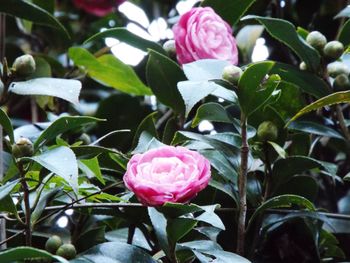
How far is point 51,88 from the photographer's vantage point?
3.10 ft

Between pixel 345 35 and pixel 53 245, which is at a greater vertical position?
pixel 345 35

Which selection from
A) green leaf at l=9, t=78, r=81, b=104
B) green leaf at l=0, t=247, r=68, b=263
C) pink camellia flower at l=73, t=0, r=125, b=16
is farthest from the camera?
pink camellia flower at l=73, t=0, r=125, b=16

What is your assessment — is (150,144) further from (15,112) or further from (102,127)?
(15,112)

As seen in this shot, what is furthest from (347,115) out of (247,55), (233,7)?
(233,7)

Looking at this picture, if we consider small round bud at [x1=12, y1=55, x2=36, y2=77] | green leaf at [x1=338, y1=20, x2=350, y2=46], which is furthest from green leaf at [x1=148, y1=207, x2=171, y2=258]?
green leaf at [x1=338, y1=20, x2=350, y2=46]

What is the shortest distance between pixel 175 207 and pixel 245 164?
126mm

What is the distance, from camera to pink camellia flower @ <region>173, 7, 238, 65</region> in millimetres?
1059

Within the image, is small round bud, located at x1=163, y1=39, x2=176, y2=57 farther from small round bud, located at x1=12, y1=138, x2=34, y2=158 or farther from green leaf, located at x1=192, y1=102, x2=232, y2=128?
small round bud, located at x1=12, y1=138, x2=34, y2=158

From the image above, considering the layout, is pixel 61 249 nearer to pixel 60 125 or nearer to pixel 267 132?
pixel 60 125

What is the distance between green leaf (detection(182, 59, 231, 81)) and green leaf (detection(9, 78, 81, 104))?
0.13m

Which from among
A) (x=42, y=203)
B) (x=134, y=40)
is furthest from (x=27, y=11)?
(x=42, y=203)

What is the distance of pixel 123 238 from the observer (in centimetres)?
104

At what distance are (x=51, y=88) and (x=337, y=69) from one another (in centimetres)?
37

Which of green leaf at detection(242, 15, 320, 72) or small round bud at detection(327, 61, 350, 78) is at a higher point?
green leaf at detection(242, 15, 320, 72)
